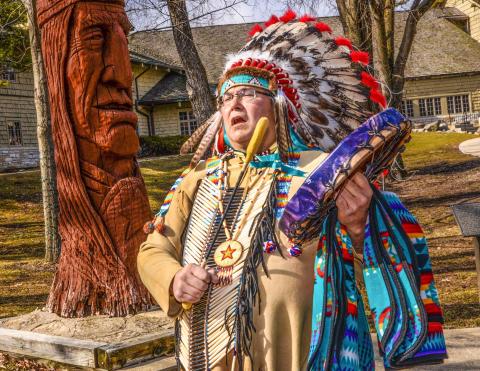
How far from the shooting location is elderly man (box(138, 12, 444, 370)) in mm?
2293

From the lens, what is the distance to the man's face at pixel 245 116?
2453 mm

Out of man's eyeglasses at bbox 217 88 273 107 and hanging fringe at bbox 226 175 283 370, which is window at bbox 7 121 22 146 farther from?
hanging fringe at bbox 226 175 283 370

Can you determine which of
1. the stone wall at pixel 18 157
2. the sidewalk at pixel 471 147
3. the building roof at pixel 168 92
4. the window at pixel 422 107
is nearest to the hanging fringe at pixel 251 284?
the sidewalk at pixel 471 147

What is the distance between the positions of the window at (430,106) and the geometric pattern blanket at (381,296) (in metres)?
34.4

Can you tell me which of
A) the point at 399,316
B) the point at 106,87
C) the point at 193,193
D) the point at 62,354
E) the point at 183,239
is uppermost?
the point at 106,87

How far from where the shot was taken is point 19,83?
25734 mm

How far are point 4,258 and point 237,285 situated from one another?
8.51 m

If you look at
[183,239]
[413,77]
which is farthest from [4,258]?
[413,77]

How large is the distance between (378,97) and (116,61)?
2211 millimetres

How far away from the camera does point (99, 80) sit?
4.34 meters

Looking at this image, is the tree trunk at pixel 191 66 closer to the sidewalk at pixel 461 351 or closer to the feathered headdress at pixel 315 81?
the sidewalk at pixel 461 351

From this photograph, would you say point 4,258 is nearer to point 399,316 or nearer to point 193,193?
point 193,193

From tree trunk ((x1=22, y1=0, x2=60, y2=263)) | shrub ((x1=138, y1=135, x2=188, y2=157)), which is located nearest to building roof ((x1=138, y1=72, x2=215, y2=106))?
shrub ((x1=138, y1=135, x2=188, y2=157))

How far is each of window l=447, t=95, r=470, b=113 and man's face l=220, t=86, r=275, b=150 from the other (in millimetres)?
34457
